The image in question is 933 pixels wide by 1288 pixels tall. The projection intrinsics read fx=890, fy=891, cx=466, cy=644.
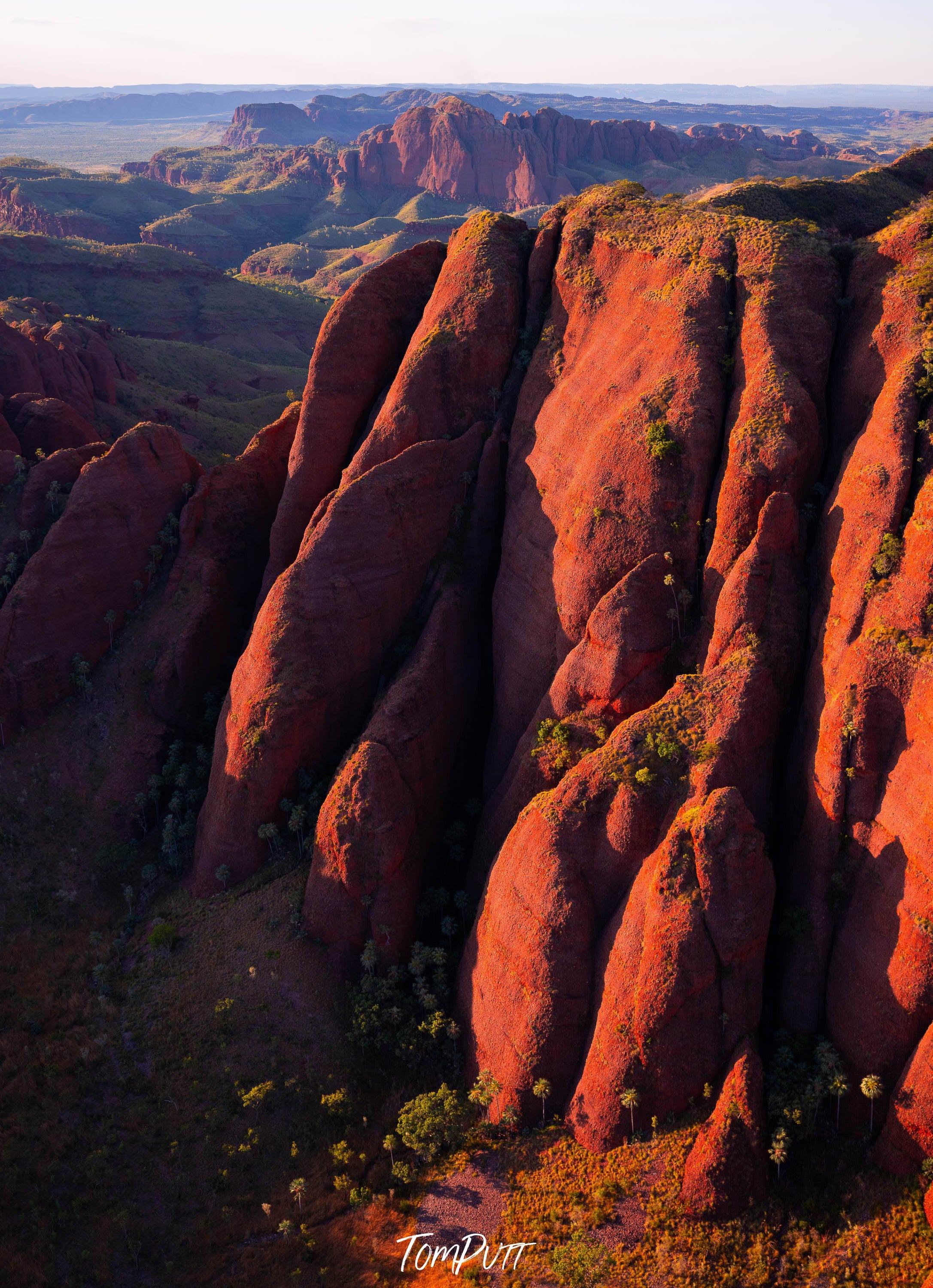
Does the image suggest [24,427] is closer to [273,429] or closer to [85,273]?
[273,429]

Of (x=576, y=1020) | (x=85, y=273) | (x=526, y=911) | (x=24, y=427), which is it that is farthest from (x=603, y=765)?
(x=85, y=273)

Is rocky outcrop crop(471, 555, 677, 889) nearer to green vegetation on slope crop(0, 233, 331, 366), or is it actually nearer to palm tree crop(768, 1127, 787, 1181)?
palm tree crop(768, 1127, 787, 1181)

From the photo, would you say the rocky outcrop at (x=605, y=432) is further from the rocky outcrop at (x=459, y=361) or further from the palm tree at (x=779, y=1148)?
the palm tree at (x=779, y=1148)

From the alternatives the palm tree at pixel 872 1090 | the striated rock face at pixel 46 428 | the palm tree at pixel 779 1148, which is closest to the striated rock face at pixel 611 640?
the palm tree at pixel 872 1090

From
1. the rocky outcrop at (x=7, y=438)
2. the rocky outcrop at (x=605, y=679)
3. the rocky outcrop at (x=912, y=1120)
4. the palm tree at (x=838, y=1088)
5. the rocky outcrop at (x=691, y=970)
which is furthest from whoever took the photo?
the rocky outcrop at (x=7, y=438)

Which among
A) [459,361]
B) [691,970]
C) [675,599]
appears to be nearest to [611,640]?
[675,599]

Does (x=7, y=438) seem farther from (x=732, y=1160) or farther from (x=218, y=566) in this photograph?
(x=732, y=1160)

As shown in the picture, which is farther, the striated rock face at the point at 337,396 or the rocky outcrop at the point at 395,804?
the striated rock face at the point at 337,396

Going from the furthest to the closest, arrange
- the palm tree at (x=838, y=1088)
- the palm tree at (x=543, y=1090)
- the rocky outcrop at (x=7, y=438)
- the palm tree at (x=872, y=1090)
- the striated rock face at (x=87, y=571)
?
→ the rocky outcrop at (x=7, y=438)
the striated rock face at (x=87, y=571)
the palm tree at (x=543, y=1090)
the palm tree at (x=838, y=1088)
the palm tree at (x=872, y=1090)
